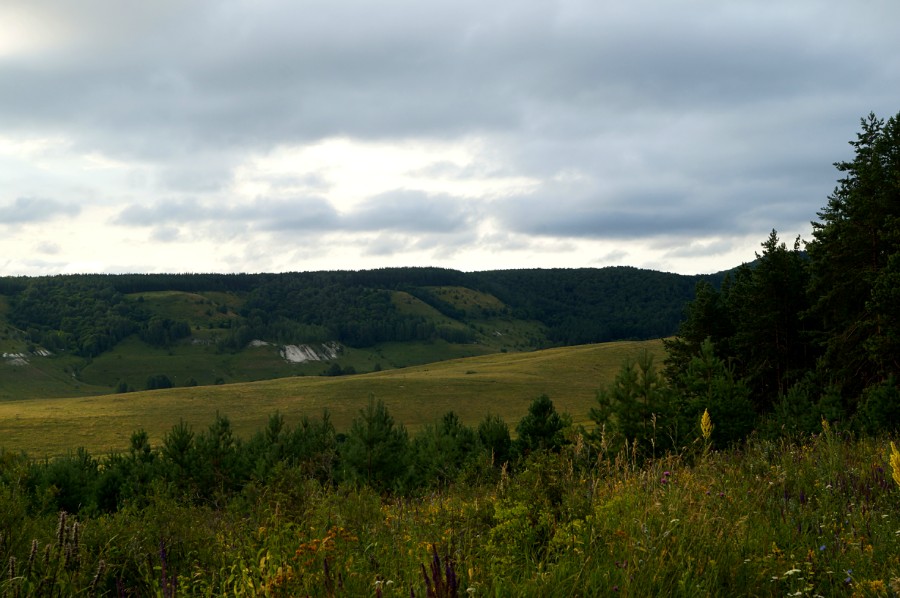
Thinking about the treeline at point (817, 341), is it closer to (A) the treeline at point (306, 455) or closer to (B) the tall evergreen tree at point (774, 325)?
(B) the tall evergreen tree at point (774, 325)

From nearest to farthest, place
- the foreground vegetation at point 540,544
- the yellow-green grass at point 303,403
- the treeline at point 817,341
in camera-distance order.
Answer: the foreground vegetation at point 540,544 → the treeline at point 817,341 → the yellow-green grass at point 303,403

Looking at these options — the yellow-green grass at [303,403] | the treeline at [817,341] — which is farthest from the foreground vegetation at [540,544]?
the yellow-green grass at [303,403]

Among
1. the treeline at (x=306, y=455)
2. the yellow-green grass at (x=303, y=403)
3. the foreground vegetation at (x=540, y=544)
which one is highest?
the foreground vegetation at (x=540, y=544)

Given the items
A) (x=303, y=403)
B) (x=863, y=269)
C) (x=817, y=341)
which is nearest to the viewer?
(x=863, y=269)

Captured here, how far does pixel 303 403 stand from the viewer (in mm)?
122312

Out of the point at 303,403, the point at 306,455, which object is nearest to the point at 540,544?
the point at 306,455

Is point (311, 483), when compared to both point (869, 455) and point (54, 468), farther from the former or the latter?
point (54, 468)

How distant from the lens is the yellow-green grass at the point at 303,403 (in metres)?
104

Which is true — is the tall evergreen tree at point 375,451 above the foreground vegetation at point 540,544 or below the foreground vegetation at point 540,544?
below

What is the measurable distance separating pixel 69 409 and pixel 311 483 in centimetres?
13573

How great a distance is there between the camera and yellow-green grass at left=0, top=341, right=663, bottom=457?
10406cm

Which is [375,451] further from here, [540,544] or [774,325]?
[540,544]

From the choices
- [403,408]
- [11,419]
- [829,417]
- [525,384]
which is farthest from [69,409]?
[829,417]

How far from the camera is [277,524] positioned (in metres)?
5.62
